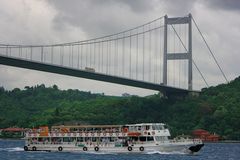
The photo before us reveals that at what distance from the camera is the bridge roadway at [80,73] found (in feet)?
295

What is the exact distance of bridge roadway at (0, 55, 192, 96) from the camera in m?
89.9

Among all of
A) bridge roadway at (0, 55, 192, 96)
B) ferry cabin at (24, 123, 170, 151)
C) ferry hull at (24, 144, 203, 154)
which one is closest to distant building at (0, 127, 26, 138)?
bridge roadway at (0, 55, 192, 96)

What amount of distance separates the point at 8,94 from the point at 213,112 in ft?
293

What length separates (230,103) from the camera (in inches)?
4931

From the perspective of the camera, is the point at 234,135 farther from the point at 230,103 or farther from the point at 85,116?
the point at 85,116

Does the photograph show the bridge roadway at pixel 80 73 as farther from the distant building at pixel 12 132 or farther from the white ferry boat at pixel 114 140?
the distant building at pixel 12 132

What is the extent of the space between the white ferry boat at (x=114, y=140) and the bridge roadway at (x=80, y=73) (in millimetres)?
17219

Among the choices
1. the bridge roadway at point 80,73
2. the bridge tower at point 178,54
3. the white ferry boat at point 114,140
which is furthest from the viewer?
the bridge tower at point 178,54

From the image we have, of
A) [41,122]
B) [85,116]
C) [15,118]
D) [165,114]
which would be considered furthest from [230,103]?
[15,118]

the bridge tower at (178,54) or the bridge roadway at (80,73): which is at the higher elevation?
the bridge tower at (178,54)

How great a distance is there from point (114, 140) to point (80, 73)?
33.3 m

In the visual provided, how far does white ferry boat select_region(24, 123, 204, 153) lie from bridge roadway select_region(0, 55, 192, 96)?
56.5 ft

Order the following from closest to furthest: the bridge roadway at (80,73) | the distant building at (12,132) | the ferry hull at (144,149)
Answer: the ferry hull at (144,149) → the bridge roadway at (80,73) → the distant building at (12,132)

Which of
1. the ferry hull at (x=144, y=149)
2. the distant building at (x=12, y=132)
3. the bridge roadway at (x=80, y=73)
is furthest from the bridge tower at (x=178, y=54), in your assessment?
the ferry hull at (x=144, y=149)
